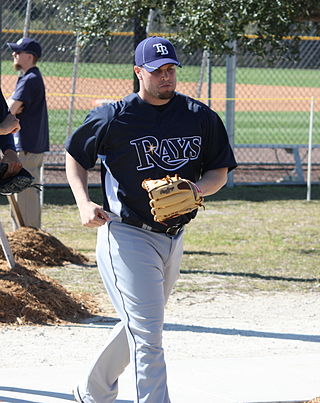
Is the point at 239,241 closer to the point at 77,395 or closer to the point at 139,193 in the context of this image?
the point at 77,395

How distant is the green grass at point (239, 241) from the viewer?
313 inches

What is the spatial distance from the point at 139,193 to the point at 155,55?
0.66 meters

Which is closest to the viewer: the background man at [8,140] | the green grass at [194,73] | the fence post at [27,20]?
the background man at [8,140]

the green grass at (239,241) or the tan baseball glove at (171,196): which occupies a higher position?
the tan baseball glove at (171,196)

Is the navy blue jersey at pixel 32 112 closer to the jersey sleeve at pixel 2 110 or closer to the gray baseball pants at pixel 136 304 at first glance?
the jersey sleeve at pixel 2 110

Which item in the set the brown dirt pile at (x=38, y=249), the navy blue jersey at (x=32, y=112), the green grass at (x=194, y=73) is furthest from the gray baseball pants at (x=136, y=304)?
the green grass at (x=194, y=73)

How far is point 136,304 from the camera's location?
4.07 m

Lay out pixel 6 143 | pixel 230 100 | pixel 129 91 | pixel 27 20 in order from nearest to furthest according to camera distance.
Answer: pixel 6 143 < pixel 27 20 < pixel 230 100 < pixel 129 91

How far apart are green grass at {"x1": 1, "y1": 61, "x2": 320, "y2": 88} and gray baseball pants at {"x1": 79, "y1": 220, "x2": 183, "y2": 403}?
A: 456 inches

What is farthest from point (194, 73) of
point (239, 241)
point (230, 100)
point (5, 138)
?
point (5, 138)

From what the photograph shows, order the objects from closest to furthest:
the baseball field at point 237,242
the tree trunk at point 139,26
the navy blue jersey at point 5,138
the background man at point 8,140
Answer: the background man at point 8,140 → the navy blue jersey at point 5,138 → the baseball field at point 237,242 → the tree trunk at point 139,26

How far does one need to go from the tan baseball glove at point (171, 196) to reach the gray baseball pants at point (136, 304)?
0.67 ft

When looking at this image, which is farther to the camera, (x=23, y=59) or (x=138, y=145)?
(x=23, y=59)

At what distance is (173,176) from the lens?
4.18 meters
